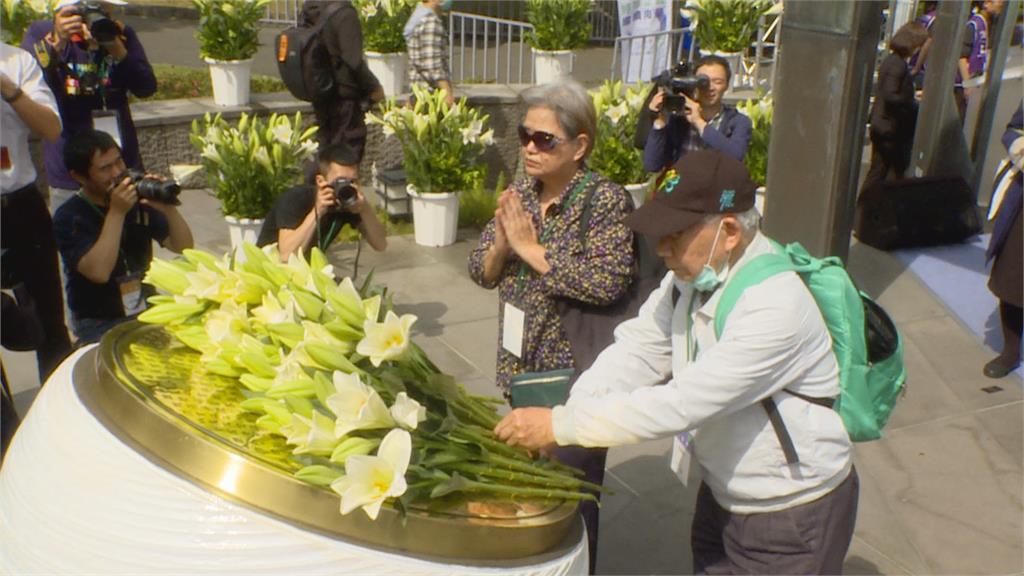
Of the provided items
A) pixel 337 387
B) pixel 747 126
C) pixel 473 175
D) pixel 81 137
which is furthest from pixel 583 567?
pixel 473 175

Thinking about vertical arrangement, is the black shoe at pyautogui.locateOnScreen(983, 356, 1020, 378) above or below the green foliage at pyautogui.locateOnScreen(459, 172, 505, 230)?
below

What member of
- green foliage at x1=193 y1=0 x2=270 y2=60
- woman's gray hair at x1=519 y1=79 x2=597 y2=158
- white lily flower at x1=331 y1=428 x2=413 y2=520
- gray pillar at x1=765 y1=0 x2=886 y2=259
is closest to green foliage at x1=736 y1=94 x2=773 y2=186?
gray pillar at x1=765 y1=0 x2=886 y2=259

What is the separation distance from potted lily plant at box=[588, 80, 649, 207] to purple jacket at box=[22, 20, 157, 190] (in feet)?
11.0

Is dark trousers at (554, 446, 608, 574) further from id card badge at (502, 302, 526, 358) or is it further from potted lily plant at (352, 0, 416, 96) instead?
potted lily plant at (352, 0, 416, 96)

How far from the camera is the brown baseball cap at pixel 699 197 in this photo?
2.53 meters

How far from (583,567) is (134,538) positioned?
0.88 metres

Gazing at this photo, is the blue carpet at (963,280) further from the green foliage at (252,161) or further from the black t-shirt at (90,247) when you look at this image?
the black t-shirt at (90,247)

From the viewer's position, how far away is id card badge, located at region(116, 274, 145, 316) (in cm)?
414

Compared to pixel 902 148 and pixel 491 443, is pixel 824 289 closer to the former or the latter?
pixel 491 443

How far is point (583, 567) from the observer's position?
2.16 meters

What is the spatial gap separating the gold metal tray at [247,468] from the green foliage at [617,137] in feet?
19.6

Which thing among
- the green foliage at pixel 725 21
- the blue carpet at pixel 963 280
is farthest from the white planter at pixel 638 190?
the green foliage at pixel 725 21

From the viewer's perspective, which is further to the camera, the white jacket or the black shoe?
the black shoe

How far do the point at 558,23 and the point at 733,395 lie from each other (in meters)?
9.03
